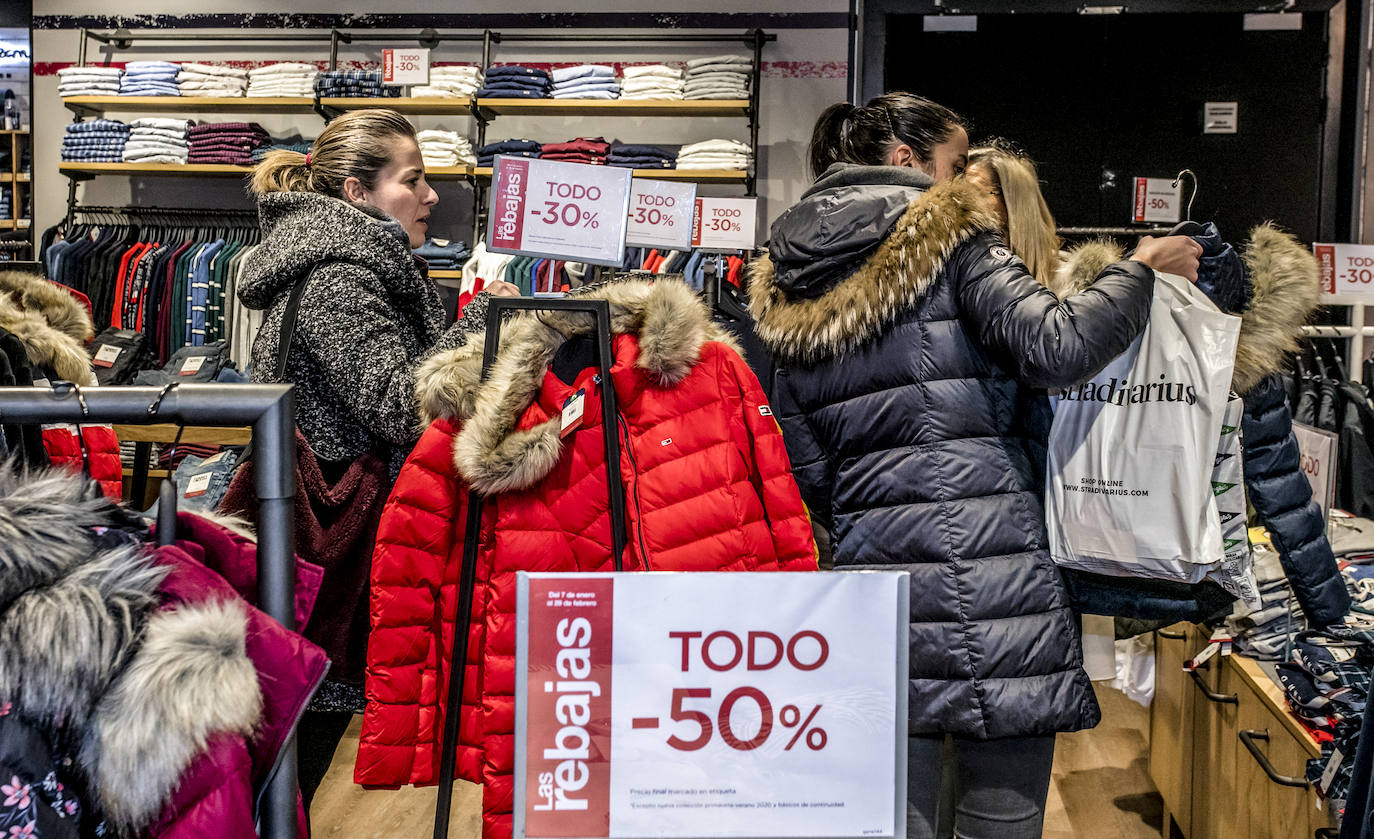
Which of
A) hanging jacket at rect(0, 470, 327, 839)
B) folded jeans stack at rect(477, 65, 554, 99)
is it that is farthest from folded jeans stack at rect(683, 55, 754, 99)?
hanging jacket at rect(0, 470, 327, 839)

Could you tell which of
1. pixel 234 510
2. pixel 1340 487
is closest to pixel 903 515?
pixel 234 510

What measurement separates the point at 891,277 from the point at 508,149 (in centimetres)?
376

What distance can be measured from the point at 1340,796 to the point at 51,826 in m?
1.75

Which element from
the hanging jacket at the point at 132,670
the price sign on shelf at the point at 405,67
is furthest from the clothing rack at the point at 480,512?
the price sign on shelf at the point at 405,67

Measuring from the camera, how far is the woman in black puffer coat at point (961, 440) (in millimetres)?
1549

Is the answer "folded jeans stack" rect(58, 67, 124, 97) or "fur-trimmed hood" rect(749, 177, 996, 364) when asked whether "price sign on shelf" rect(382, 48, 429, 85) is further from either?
"fur-trimmed hood" rect(749, 177, 996, 364)

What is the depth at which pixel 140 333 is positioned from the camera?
15.9ft

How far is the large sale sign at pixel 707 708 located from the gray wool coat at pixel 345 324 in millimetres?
958

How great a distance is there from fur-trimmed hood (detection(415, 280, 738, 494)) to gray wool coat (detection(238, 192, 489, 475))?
0.07 m

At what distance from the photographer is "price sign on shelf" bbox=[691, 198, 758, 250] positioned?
3834mm

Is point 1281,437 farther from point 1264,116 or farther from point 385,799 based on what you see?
point 1264,116

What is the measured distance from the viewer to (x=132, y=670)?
0.82 m

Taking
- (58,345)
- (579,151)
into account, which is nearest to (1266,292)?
(58,345)

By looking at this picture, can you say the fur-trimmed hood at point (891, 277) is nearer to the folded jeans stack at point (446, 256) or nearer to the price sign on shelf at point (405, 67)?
the folded jeans stack at point (446, 256)
